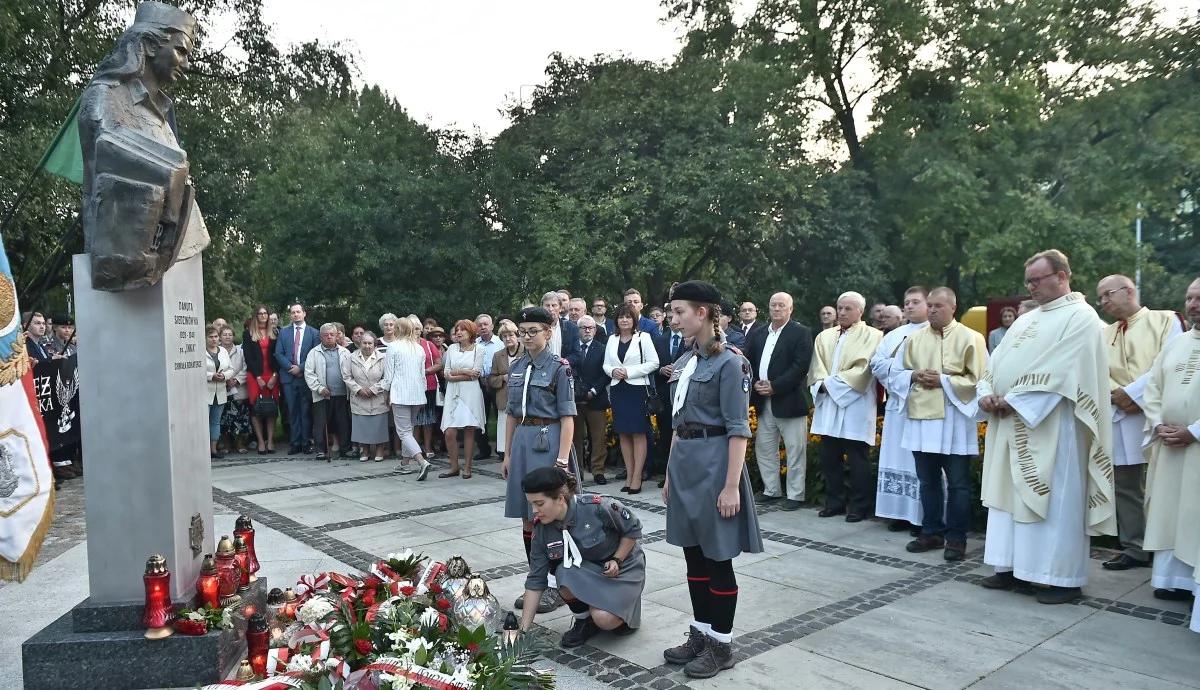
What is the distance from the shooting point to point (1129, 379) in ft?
20.6

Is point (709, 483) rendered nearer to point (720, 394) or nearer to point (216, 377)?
point (720, 394)

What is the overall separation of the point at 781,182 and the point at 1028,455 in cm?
1327

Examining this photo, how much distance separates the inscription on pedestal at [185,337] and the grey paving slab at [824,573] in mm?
3779

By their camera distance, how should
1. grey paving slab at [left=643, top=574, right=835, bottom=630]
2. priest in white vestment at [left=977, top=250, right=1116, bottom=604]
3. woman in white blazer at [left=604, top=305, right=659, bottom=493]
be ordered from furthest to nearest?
woman in white blazer at [left=604, top=305, right=659, bottom=493], priest in white vestment at [left=977, top=250, right=1116, bottom=604], grey paving slab at [left=643, top=574, right=835, bottom=630]

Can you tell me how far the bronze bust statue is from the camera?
3.88 metres

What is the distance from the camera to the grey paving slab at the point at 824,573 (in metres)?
5.54

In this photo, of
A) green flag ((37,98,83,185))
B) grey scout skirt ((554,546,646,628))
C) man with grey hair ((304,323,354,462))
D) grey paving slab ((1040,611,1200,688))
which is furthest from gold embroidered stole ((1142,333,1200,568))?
man with grey hair ((304,323,354,462))

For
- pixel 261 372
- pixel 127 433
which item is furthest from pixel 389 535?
pixel 261 372

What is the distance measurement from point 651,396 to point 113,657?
5.90 meters

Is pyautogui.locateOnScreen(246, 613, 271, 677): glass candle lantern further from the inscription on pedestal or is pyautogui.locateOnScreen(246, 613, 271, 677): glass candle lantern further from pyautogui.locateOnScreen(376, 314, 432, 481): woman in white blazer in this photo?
pyautogui.locateOnScreen(376, 314, 432, 481): woman in white blazer

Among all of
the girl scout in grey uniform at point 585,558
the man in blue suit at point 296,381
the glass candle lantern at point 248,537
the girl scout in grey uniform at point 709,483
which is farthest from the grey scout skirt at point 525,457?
the man in blue suit at point 296,381

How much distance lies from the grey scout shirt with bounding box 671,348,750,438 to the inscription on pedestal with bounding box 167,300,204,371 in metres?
2.49

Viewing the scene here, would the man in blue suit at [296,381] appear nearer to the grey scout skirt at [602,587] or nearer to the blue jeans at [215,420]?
the blue jeans at [215,420]

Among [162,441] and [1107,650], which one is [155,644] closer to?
[162,441]
